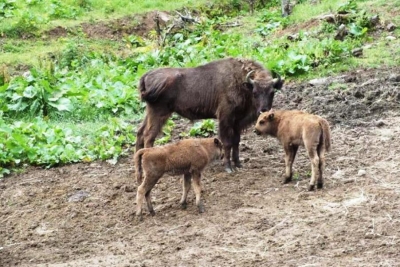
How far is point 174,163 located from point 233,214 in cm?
91

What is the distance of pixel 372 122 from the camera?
11.3 meters

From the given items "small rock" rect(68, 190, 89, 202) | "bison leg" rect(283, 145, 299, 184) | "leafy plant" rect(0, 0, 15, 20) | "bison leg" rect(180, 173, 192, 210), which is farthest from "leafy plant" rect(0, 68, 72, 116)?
"leafy plant" rect(0, 0, 15, 20)

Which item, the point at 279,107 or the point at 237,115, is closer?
the point at 237,115

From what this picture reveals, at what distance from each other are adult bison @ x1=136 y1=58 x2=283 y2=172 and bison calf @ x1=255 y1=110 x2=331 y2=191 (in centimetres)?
85

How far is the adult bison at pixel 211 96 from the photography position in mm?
10398

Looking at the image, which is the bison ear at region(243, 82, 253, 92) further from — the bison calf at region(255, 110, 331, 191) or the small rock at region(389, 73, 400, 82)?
the small rock at region(389, 73, 400, 82)

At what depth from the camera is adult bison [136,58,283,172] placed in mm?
10398

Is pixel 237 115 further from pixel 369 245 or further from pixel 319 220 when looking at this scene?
pixel 369 245

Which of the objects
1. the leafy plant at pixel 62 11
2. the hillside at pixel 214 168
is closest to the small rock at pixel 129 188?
the hillside at pixel 214 168

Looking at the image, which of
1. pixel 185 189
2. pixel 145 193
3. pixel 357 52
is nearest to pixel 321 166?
pixel 185 189

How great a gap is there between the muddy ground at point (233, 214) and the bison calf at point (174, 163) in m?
0.27

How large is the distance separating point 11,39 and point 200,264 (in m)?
15.7

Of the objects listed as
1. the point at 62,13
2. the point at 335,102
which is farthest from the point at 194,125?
the point at 62,13

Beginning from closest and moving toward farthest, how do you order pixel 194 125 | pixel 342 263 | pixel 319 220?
pixel 342 263, pixel 319 220, pixel 194 125
